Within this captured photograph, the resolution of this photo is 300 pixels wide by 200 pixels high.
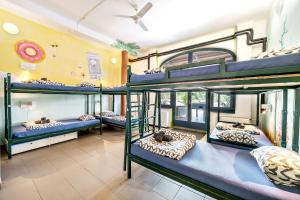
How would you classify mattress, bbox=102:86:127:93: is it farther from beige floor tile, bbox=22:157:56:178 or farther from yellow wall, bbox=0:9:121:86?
beige floor tile, bbox=22:157:56:178

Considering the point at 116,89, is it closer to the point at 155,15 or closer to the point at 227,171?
the point at 155,15

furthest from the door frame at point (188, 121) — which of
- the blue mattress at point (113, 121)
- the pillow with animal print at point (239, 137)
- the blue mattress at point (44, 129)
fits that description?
the blue mattress at point (44, 129)

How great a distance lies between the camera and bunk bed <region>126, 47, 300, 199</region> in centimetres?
107

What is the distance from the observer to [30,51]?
3.50m

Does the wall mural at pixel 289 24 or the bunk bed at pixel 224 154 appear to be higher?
the wall mural at pixel 289 24

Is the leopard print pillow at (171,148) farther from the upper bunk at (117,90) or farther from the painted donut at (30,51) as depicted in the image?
the painted donut at (30,51)

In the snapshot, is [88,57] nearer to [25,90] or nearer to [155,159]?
[25,90]

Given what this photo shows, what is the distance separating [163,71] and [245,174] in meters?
1.46

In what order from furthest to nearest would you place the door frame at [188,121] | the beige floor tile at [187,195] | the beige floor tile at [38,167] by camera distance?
1. the door frame at [188,121]
2. the beige floor tile at [38,167]
3. the beige floor tile at [187,195]

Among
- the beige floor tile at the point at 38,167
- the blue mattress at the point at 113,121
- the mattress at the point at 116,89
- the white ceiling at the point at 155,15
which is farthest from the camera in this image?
the blue mattress at the point at 113,121

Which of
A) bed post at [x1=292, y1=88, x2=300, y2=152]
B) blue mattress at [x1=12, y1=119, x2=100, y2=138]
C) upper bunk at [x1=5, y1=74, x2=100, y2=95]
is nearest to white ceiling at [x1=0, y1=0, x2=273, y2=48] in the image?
upper bunk at [x1=5, y1=74, x2=100, y2=95]

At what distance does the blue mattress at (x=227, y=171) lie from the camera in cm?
109

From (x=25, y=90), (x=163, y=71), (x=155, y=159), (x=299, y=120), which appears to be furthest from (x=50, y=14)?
(x=299, y=120)

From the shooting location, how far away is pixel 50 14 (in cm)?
342
